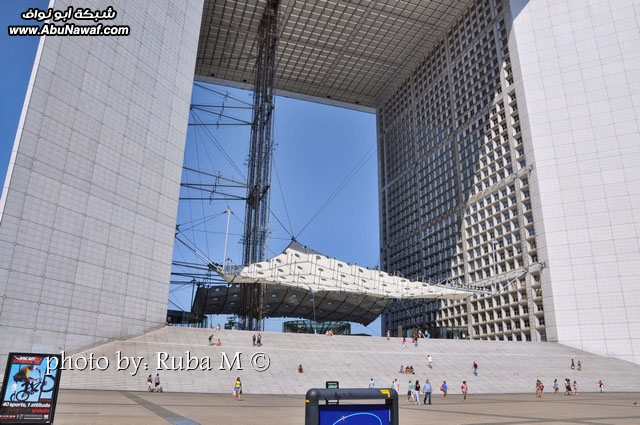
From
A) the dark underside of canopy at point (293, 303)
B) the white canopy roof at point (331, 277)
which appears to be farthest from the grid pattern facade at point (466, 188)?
the dark underside of canopy at point (293, 303)

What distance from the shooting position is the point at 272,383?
2881cm

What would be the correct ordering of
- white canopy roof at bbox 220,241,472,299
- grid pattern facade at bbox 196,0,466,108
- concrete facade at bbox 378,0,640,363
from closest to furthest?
1. concrete facade at bbox 378,0,640,363
2. white canopy roof at bbox 220,241,472,299
3. grid pattern facade at bbox 196,0,466,108

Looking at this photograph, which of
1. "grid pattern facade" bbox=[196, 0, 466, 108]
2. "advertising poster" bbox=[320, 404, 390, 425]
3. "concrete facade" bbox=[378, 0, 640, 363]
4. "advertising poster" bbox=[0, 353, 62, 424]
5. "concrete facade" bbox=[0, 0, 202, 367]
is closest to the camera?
"advertising poster" bbox=[320, 404, 390, 425]

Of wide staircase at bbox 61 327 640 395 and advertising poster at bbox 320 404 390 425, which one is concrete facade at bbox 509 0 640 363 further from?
advertising poster at bbox 320 404 390 425

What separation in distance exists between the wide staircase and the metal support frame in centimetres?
1656

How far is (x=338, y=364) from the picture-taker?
3309cm

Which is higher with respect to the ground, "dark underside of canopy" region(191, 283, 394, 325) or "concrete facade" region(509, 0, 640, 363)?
"concrete facade" region(509, 0, 640, 363)

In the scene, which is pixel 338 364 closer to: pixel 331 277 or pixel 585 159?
pixel 331 277

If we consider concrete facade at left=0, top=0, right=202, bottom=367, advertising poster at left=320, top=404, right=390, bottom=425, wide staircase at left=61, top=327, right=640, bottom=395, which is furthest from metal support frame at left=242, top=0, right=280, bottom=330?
advertising poster at left=320, top=404, right=390, bottom=425

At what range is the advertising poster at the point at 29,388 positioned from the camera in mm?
8289

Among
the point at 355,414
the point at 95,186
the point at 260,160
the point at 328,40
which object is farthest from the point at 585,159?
the point at 355,414

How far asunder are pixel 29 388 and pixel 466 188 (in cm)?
5802

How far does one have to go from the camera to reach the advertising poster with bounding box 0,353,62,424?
27.2ft

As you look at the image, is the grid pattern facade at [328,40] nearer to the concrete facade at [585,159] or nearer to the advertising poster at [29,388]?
the concrete facade at [585,159]
